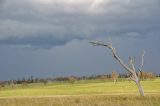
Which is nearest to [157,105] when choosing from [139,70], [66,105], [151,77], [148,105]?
[148,105]

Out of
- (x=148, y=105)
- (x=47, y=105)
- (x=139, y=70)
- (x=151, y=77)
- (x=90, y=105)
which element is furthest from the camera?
(x=151, y=77)

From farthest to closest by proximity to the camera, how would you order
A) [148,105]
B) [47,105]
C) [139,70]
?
[139,70]
[47,105]
[148,105]

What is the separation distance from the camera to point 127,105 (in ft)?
92.7

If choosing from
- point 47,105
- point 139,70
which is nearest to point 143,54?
point 139,70

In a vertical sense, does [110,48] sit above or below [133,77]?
above

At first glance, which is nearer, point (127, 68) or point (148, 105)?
point (148, 105)

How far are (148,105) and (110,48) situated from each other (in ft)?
A: 54.3

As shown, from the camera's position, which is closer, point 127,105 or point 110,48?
point 127,105

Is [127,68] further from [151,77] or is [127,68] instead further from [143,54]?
[151,77]

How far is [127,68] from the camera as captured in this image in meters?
42.9

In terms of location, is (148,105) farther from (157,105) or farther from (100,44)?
(100,44)

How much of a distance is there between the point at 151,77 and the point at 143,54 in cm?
13407

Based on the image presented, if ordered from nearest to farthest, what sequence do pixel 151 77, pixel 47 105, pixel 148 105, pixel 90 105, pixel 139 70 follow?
pixel 148 105 < pixel 90 105 < pixel 47 105 < pixel 139 70 < pixel 151 77

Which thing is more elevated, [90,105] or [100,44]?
[100,44]
